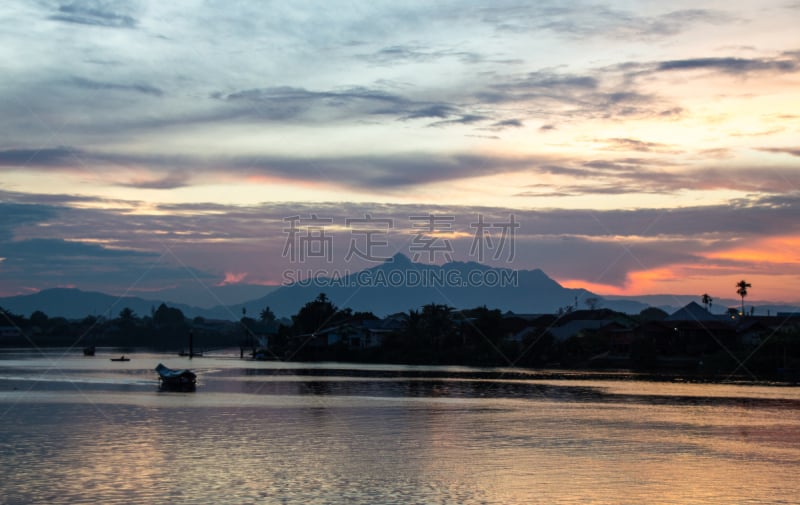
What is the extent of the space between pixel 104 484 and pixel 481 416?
2236 cm

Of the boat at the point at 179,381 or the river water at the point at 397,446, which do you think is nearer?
the river water at the point at 397,446

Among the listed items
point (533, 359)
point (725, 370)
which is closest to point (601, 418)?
point (725, 370)

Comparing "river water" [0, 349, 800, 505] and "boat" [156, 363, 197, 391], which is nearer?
"river water" [0, 349, 800, 505]

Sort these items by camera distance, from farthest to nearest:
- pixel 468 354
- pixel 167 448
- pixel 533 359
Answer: pixel 468 354 < pixel 533 359 < pixel 167 448

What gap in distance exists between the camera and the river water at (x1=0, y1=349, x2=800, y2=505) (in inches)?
990

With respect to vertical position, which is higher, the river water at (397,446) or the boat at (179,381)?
the boat at (179,381)

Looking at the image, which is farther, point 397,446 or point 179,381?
point 179,381

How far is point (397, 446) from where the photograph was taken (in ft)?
110

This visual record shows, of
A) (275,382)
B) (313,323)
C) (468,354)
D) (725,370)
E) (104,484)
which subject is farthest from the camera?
(313,323)

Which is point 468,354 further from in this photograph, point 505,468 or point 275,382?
point 505,468

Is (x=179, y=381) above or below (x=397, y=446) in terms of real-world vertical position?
above

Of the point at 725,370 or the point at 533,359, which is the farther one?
the point at 533,359

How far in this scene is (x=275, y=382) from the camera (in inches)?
2778

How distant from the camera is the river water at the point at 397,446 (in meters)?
25.1
